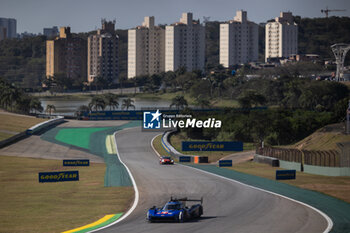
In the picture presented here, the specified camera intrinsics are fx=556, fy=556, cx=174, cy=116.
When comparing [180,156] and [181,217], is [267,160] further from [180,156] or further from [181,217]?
[181,217]

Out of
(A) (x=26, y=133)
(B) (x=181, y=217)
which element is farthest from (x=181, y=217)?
(A) (x=26, y=133)

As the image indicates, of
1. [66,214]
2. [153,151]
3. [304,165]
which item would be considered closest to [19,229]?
[66,214]

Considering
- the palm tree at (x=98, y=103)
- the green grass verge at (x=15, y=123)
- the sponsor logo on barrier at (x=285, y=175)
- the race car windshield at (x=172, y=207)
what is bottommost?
the sponsor logo on barrier at (x=285, y=175)

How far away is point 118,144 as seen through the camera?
102750 millimetres

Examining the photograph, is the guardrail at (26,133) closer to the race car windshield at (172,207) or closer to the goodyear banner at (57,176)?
the goodyear banner at (57,176)

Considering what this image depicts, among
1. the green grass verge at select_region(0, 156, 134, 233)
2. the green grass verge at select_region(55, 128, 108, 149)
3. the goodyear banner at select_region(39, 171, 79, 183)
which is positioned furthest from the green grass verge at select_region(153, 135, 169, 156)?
the goodyear banner at select_region(39, 171, 79, 183)

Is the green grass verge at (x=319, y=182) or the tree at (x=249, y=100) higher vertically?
the tree at (x=249, y=100)

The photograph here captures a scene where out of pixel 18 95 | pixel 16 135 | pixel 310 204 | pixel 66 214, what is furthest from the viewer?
pixel 18 95

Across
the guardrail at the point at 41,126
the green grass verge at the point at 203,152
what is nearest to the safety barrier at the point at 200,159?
the green grass verge at the point at 203,152

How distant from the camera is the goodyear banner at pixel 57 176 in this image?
5128 cm

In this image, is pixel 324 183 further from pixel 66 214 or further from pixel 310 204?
pixel 66 214

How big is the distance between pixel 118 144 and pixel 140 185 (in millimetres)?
56040

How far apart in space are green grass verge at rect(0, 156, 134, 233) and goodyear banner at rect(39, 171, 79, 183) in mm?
695

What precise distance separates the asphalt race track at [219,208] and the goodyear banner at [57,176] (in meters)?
6.07
